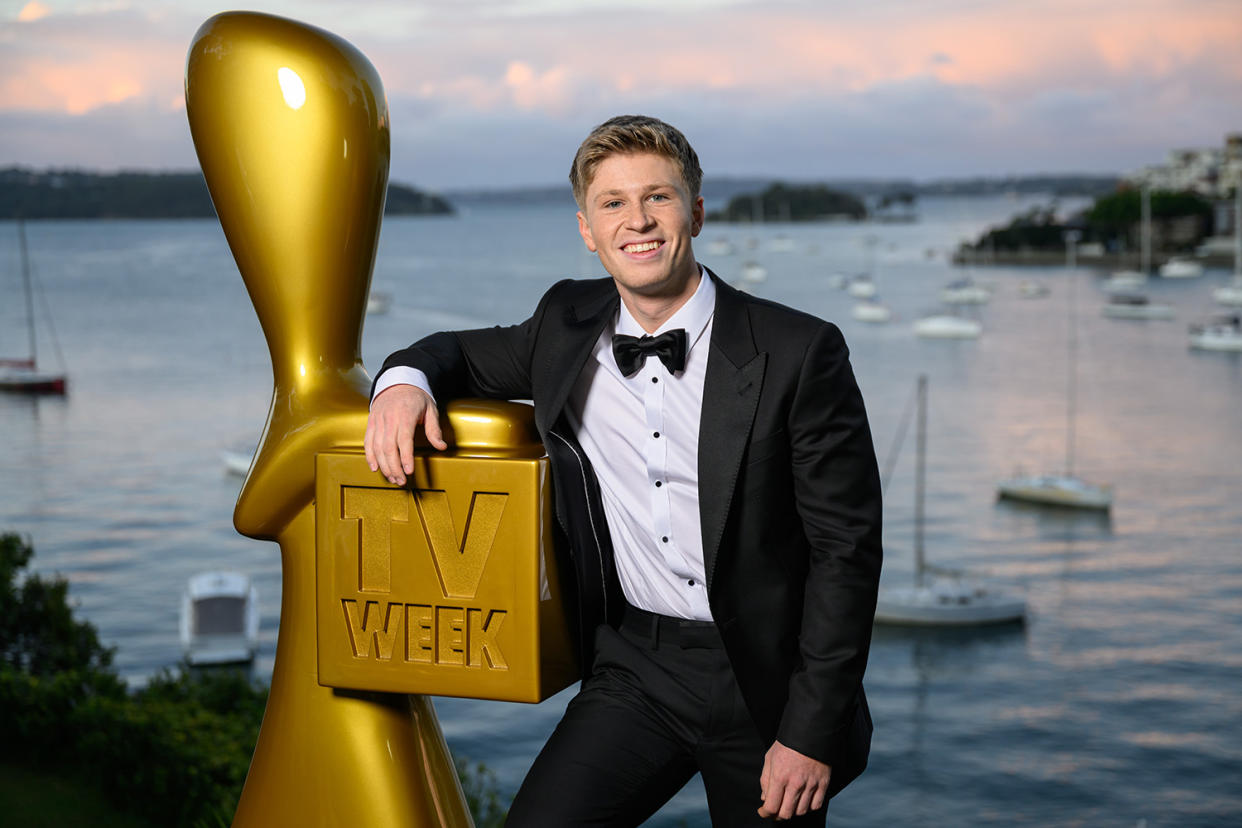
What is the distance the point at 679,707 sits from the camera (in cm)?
239

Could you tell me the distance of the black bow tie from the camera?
238 cm

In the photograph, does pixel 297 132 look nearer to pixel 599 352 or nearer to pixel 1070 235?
pixel 599 352

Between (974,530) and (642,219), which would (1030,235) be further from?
(642,219)

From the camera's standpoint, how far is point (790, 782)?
90.4 inches

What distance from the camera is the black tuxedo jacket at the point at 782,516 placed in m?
2.29

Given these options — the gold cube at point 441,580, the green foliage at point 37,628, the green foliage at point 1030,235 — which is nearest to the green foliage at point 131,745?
the green foliage at point 37,628

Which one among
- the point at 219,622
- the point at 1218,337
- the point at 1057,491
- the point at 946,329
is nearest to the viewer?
the point at 219,622

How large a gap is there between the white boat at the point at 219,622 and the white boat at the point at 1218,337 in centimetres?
5045

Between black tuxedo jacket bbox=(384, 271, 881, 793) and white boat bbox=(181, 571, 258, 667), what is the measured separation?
26.2 m

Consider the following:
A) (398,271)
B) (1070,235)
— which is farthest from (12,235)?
(1070,235)

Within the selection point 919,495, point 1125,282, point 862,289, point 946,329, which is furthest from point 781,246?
point 919,495

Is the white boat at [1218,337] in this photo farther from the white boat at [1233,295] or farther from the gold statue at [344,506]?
the gold statue at [344,506]

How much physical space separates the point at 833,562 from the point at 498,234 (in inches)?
5930

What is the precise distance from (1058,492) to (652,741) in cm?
3942
